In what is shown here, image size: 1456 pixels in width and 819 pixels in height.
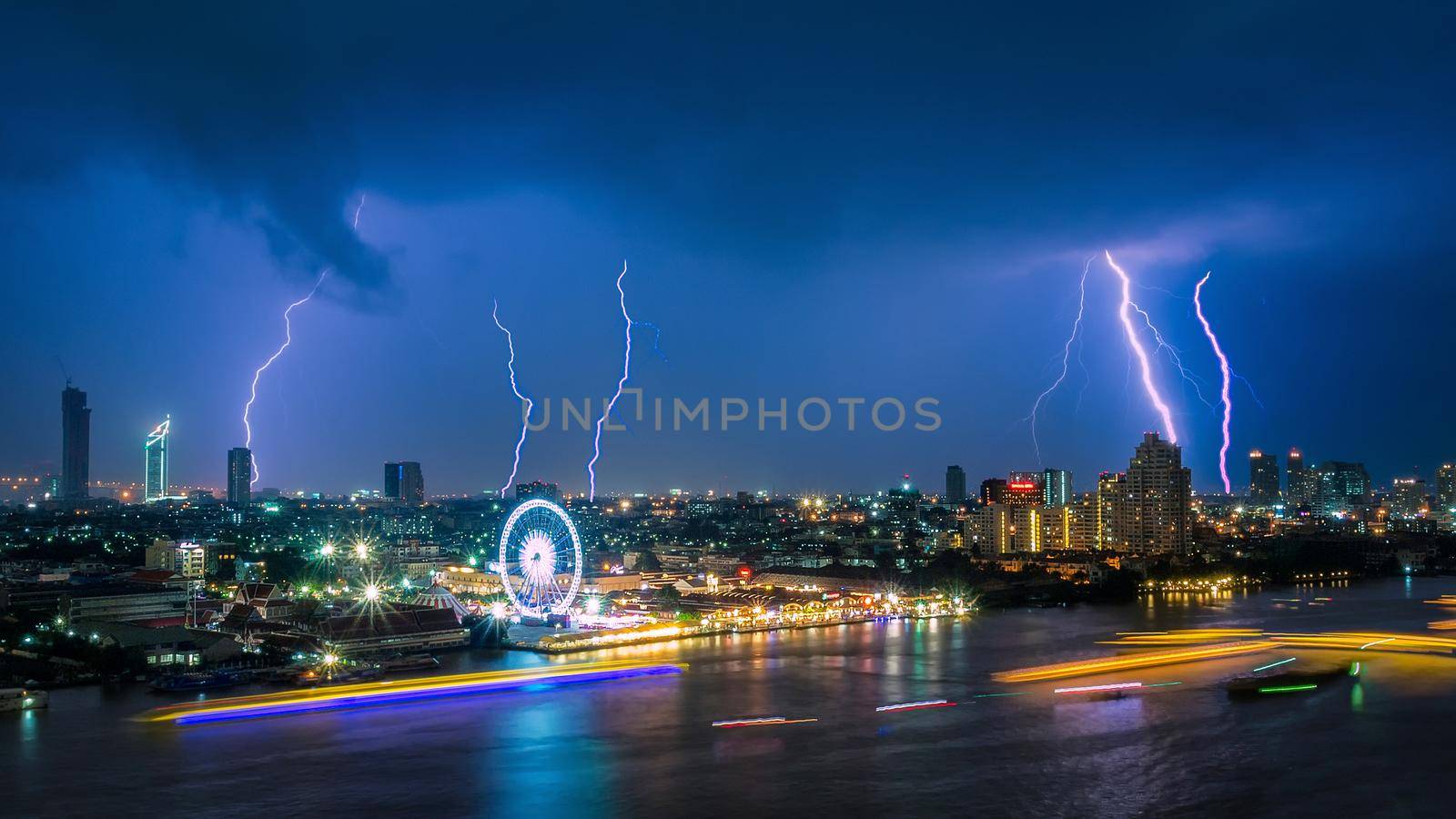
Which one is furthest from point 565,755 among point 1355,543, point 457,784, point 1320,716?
point 1355,543

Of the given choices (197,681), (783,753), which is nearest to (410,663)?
(197,681)

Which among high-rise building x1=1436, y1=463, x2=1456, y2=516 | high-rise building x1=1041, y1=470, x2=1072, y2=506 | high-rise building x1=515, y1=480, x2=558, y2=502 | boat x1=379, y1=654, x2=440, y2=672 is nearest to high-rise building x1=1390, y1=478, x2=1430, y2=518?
high-rise building x1=1436, y1=463, x2=1456, y2=516

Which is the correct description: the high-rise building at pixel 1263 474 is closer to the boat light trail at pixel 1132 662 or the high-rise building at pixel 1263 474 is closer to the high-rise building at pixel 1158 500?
the high-rise building at pixel 1158 500

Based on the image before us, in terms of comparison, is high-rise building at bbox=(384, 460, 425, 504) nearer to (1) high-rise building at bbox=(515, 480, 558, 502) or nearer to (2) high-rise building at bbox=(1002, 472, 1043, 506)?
(1) high-rise building at bbox=(515, 480, 558, 502)

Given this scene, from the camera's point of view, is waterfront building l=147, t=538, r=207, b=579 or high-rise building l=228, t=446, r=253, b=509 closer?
waterfront building l=147, t=538, r=207, b=579

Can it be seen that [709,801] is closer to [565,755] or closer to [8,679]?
[565,755]

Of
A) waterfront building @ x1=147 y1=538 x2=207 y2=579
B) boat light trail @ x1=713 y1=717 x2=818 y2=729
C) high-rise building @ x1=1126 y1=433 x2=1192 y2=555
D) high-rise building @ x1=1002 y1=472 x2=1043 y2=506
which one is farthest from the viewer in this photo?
high-rise building @ x1=1002 y1=472 x2=1043 y2=506

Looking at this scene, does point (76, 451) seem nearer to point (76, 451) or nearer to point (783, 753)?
point (76, 451)
